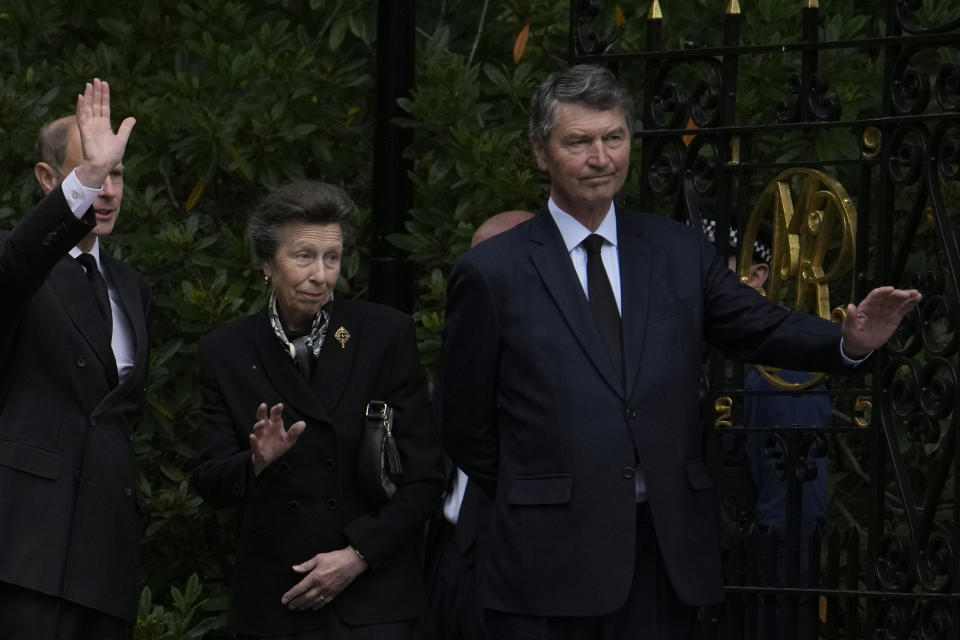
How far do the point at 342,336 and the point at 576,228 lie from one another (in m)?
1.01

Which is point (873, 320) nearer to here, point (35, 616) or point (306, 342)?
point (306, 342)

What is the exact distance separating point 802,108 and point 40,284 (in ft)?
6.75

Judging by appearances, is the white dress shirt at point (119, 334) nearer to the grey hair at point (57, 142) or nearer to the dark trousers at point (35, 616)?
the grey hair at point (57, 142)

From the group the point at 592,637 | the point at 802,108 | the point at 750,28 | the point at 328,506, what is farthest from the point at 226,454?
the point at 750,28

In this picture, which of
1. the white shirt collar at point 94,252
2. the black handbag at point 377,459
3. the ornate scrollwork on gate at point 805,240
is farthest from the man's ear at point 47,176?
the ornate scrollwork on gate at point 805,240

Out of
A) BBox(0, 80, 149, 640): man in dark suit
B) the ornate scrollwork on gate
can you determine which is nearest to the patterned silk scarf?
BBox(0, 80, 149, 640): man in dark suit

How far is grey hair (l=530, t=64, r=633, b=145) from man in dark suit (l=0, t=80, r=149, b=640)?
1005 millimetres

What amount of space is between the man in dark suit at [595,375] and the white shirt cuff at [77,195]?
89cm

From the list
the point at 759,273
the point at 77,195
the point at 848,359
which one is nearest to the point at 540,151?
the point at 848,359

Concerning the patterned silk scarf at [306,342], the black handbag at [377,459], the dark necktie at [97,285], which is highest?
the dark necktie at [97,285]

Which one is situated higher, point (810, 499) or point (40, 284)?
point (40, 284)

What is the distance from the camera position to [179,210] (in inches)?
279

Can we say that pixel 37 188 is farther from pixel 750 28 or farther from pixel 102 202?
pixel 750 28

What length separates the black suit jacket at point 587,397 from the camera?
431cm
